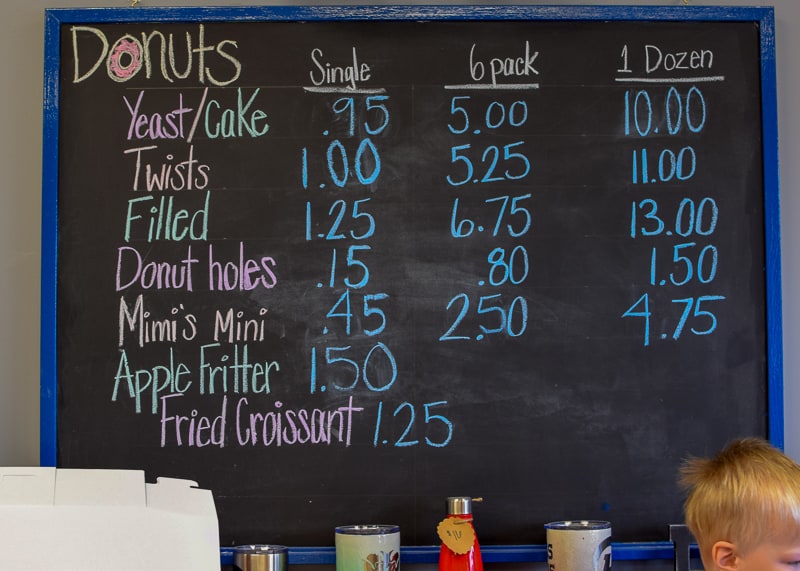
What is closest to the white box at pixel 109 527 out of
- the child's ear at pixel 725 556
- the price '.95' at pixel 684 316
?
the child's ear at pixel 725 556

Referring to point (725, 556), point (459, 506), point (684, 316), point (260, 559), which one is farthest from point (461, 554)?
point (684, 316)

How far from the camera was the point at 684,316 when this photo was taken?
2123 mm

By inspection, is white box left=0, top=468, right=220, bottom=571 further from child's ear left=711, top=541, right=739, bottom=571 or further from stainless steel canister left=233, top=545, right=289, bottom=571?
child's ear left=711, top=541, right=739, bottom=571

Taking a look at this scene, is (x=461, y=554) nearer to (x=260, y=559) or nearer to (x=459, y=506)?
(x=459, y=506)

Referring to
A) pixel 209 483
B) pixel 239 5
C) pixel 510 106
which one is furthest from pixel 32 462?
pixel 510 106

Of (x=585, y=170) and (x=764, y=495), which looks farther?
(x=585, y=170)

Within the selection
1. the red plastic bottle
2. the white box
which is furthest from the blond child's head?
the white box

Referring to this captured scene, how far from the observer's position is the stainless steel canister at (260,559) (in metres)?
1.90

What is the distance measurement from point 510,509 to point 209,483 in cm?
63

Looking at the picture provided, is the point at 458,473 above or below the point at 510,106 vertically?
below

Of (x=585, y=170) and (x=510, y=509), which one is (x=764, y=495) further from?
(x=585, y=170)

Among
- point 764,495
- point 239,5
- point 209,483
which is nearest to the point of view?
point 764,495

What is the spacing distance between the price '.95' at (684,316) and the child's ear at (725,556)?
65 centimetres

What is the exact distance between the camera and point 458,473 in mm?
2088
